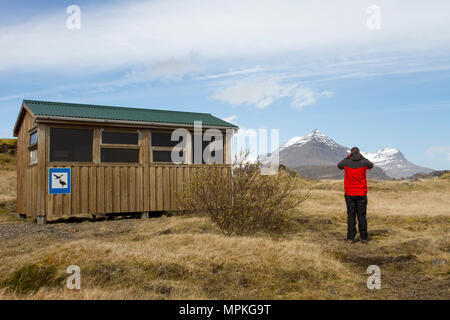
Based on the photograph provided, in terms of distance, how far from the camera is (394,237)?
34.1 feet

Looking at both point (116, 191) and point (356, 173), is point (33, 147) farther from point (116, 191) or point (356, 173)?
point (356, 173)

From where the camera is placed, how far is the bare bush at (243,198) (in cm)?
972

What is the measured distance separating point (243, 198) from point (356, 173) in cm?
256

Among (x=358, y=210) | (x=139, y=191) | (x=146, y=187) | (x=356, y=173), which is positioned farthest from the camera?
(x=146, y=187)

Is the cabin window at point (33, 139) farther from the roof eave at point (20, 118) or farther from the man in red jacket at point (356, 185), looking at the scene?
the man in red jacket at point (356, 185)

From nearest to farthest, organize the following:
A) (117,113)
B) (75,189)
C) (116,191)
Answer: (75,189)
(116,191)
(117,113)

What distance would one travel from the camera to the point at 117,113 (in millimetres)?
15281

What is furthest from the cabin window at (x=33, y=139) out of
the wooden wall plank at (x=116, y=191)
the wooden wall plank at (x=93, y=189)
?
the wooden wall plank at (x=116, y=191)

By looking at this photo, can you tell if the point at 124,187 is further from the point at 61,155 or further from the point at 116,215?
the point at 61,155

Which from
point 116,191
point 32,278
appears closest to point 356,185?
point 32,278

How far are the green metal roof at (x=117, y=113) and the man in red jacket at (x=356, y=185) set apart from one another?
7.03 meters

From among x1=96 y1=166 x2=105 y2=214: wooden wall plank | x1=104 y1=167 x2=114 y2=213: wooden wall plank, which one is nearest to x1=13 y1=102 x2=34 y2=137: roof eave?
x1=96 y1=166 x2=105 y2=214: wooden wall plank
